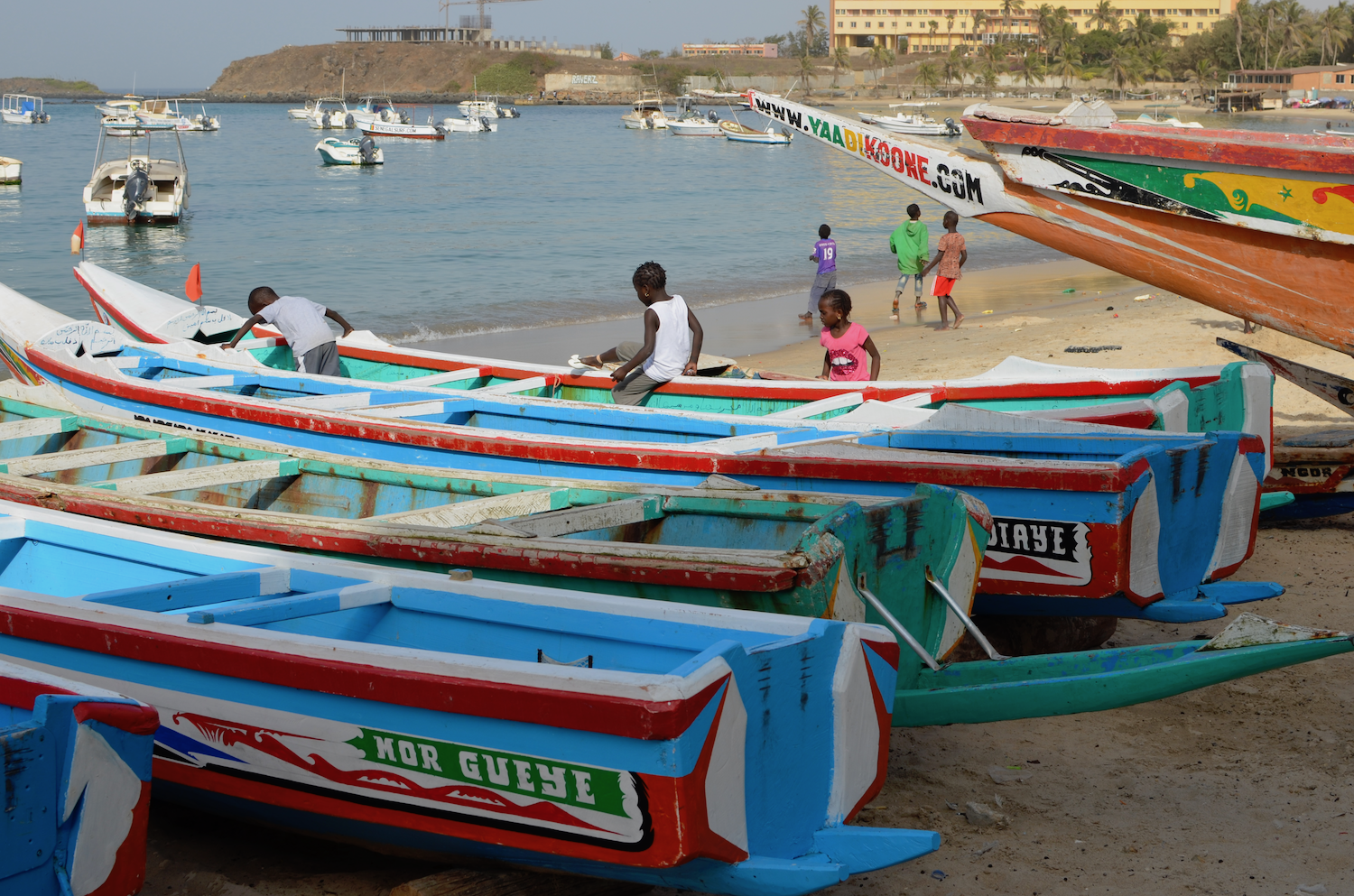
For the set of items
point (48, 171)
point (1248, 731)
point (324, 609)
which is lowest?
point (1248, 731)

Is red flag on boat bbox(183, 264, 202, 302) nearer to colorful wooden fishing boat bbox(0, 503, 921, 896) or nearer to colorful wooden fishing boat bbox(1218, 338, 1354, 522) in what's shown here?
colorful wooden fishing boat bbox(0, 503, 921, 896)

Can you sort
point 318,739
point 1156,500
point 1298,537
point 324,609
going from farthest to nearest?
point 1298,537
point 1156,500
point 324,609
point 318,739

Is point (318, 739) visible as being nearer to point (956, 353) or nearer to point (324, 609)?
point (324, 609)

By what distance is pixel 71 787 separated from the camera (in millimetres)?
2900

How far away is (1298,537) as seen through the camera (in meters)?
6.96

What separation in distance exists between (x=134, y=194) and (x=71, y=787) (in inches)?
1206

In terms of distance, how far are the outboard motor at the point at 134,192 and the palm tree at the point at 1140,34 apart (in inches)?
4467

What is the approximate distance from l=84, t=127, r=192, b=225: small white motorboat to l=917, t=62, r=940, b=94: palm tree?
99419 millimetres

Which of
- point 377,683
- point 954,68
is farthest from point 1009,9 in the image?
point 377,683

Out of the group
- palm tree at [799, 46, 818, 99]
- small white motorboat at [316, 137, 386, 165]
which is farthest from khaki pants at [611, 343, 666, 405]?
palm tree at [799, 46, 818, 99]

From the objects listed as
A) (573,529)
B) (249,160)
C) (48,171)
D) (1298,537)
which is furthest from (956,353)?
(249,160)

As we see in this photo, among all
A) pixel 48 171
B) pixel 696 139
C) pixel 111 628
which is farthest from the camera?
pixel 696 139

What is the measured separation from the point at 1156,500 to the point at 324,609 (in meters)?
3.35

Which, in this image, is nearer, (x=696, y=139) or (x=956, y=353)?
(x=956, y=353)
